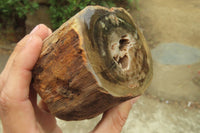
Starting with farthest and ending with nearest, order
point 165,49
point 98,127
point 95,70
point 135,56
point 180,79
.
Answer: point 165,49 → point 180,79 → point 98,127 → point 135,56 → point 95,70

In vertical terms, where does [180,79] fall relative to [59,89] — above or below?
below

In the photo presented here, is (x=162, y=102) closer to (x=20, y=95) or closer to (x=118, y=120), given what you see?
(x=118, y=120)

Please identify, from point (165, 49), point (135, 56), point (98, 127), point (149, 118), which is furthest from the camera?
point (165, 49)

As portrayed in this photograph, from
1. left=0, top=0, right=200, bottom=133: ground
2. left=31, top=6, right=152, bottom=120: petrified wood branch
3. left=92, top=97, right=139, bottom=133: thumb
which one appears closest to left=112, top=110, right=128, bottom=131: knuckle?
left=92, top=97, right=139, bottom=133: thumb

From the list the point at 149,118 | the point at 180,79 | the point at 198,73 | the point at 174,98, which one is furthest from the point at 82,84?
the point at 198,73

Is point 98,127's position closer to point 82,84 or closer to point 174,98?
point 82,84

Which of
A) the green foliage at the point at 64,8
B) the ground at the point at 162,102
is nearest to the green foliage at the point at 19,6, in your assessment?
the green foliage at the point at 64,8

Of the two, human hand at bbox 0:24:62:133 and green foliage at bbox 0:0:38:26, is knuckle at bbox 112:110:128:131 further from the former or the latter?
green foliage at bbox 0:0:38:26
